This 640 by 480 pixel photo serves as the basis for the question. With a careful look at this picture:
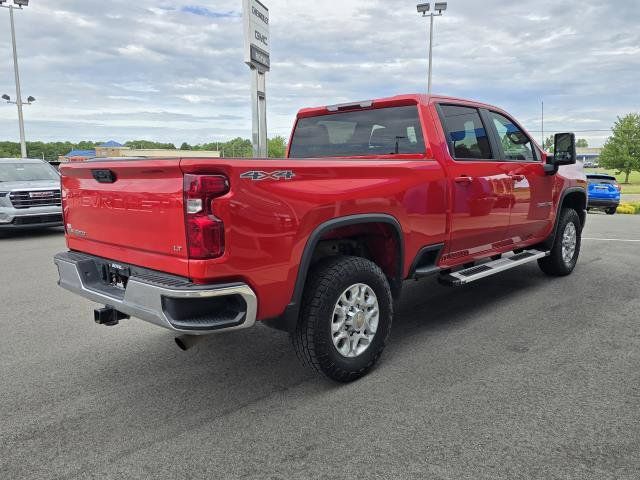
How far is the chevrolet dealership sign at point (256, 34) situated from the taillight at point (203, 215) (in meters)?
9.97

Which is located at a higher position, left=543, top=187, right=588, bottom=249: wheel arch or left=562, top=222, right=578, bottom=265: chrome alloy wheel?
left=543, top=187, right=588, bottom=249: wheel arch

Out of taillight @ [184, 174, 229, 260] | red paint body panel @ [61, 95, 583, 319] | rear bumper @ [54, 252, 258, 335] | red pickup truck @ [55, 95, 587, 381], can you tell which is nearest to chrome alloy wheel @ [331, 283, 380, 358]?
red pickup truck @ [55, 95, 587, 381]

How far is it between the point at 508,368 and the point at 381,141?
2.05 meters

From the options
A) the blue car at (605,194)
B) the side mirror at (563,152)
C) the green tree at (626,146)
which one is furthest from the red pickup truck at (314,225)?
the green tree at (626,146)

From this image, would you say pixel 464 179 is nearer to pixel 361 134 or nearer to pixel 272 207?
pixel 361 134

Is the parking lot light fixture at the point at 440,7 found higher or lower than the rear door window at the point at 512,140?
higher

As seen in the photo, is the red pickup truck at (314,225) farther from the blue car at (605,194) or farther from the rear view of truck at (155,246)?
the blue car at (605,194)

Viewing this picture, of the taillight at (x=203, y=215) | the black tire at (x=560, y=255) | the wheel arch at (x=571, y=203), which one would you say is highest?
the taillight at (x=203, y=215)

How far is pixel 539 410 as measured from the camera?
3.00 metres

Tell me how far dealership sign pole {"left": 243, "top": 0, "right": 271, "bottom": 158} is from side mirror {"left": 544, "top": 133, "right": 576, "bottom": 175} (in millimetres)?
7845

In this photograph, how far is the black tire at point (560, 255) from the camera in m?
6.07

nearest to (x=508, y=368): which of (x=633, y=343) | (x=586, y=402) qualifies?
(x=586, y=402)

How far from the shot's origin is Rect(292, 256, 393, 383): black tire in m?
3.16

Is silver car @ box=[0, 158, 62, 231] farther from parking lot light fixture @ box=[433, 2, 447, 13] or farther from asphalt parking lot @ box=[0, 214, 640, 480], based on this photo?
parking lot light fixture @ box=[433, 2, 447, 13]
